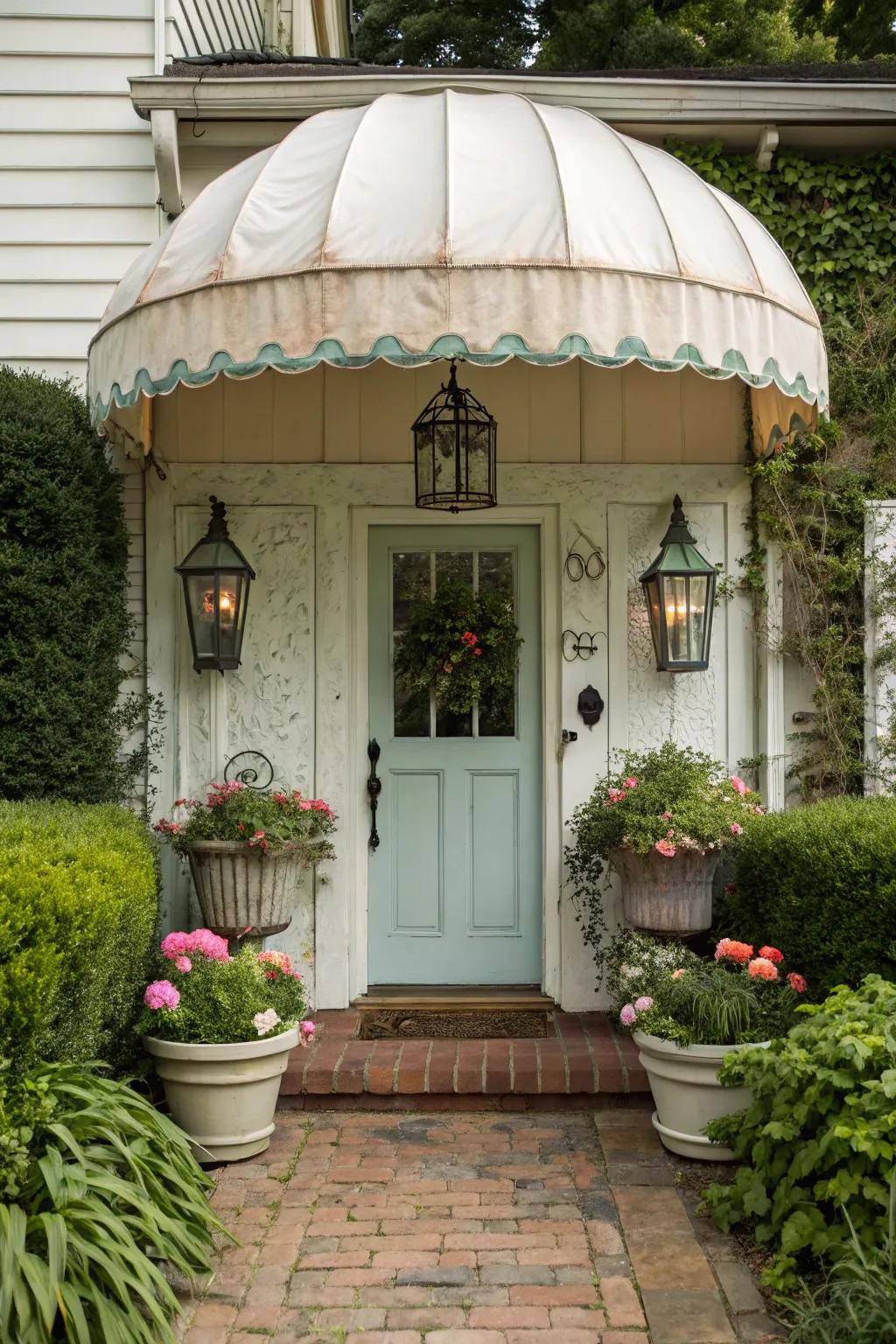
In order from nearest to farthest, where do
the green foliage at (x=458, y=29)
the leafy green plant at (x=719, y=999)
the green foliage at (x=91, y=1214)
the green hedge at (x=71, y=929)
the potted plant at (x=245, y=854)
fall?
1. the green foliage at (x=91, y=1214)
2. the green hedge at (x=71, y=929)
3. the leafy green plant at (x=719, y=999)
4. the potted plant at (x=245, y=854)
5. the green foliage at (x=458, y=29)

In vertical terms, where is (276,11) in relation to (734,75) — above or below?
above

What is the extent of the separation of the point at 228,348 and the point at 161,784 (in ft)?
A: 7.83

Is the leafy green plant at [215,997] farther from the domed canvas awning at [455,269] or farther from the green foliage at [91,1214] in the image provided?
the domed canvas awning at [455,269]

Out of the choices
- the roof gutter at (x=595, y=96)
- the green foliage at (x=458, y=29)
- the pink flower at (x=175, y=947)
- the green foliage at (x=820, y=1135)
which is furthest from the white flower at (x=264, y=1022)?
the green foliage at (x=458, y=29)

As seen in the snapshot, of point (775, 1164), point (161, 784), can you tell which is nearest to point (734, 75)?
point (161, 784)

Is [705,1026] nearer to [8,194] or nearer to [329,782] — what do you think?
[329,782]

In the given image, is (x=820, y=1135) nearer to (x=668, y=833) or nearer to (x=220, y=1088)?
(x=668, y=833)

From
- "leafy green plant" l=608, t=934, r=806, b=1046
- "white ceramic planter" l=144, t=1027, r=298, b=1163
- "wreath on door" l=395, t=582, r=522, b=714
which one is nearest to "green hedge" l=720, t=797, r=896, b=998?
"leafy green plant" l=608, t=934, r=806, b=1046

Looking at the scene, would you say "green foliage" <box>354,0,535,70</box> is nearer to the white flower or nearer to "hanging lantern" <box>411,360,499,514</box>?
"hanging lantern" <box>411,360,499,514</box>

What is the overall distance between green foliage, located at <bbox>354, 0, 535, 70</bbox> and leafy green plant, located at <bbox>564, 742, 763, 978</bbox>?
44.7 feet

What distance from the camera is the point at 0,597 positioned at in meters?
4.58

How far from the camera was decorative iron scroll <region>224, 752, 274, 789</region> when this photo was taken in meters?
5.54

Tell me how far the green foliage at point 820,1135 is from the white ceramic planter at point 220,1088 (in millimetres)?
1581

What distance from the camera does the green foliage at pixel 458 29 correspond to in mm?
15758
